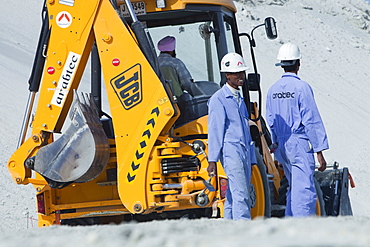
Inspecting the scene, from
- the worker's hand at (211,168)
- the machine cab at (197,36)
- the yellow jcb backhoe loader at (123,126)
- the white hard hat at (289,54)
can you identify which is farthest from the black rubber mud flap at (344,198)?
the worker's hand at (211,168)

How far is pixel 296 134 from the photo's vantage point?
6957mm

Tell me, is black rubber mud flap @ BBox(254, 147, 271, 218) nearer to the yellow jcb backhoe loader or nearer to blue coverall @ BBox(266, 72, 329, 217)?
the yellow jcb backhoe loader

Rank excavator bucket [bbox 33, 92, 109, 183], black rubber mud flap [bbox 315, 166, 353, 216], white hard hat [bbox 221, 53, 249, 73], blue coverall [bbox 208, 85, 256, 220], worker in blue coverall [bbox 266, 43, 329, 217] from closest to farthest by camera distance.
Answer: blue coverall [bbox 208, 85, 256, 220] → excavator bucket [bbox 33, 92, 109, 183] → white hard hat [bbox 221, 53, 249, 73] → worker in blue coverall [bbox 266, 43, 329, 217] → black rubber mud flap [bbox 315, 166, 353, 216]

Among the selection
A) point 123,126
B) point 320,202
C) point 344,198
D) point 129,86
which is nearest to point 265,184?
point 320,202

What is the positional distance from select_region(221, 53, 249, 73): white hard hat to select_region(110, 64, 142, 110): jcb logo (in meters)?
0.80

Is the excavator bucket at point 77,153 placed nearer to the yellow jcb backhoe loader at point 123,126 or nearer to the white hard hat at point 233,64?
the yellow jcb backhoe loader at point 123,126

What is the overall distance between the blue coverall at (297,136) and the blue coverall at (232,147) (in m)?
0.51

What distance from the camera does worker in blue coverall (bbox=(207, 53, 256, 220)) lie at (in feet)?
20.8

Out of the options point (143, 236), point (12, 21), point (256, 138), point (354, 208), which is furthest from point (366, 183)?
point (12, 21)

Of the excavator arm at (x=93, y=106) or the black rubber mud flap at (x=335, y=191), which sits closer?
the excavator arm at (x=93, y=106)

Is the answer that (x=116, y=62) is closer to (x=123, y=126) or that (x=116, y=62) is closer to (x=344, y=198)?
(x=123, y=126)

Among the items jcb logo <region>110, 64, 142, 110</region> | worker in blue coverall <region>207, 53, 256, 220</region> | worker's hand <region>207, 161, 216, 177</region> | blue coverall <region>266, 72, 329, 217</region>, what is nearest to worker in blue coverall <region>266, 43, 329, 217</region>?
blue coverall <region>266, 72, 329, 217</region>

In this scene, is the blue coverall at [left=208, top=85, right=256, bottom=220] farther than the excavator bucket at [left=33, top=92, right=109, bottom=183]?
No

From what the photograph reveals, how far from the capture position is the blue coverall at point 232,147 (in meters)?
6.34
